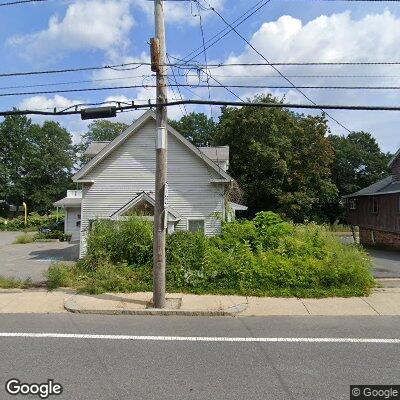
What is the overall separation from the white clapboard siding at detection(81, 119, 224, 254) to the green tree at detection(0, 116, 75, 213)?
52531 mm

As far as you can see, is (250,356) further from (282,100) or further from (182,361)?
(282,100)

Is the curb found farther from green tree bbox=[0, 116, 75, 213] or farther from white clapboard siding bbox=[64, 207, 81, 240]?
green tree bbox=[0, 116, 75, 213]

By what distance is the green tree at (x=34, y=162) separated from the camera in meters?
66.5

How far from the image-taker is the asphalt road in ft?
15.5

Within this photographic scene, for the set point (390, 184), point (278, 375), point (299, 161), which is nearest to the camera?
point (278, 375)

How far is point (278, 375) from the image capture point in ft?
16.8

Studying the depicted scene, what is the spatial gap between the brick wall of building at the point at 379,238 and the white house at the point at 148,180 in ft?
44.9

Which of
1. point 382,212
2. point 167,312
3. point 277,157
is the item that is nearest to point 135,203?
point 167,312

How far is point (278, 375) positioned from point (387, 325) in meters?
3.42

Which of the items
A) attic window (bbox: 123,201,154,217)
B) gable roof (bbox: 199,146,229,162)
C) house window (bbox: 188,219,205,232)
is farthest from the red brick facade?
attic window (bbox: 123,201,154,217)

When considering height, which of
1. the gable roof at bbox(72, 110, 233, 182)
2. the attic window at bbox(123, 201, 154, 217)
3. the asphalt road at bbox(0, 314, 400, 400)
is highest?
the gable roof at bbox(72, 110, 233, 182)

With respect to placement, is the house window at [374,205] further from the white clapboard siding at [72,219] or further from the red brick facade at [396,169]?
the white clapboard siding at [72,219]

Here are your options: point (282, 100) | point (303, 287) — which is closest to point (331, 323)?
point (303, 287)

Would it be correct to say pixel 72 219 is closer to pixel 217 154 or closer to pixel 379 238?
pixel 217 154
